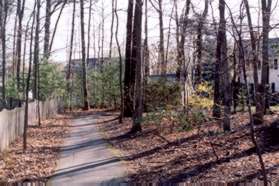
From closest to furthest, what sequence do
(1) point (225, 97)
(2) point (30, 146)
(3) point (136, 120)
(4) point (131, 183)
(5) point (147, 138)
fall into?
(4) point (131, 183), (1) point (225, 97), (2) point (30, 146), (5) point (147, 138), (3) point (136, 120)

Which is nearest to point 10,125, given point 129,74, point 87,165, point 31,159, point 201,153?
point 31,159

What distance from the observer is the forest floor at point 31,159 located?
38.3ft

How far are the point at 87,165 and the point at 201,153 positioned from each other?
3.03 meters

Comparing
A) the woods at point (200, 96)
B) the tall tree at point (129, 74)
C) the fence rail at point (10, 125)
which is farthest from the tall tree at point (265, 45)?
the tall tree at point (129, 74)

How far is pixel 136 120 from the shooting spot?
66.1ft

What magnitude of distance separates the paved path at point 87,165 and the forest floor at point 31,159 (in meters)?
0.31

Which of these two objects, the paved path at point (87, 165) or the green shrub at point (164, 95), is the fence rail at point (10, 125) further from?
the green shrub at point (164, 95)

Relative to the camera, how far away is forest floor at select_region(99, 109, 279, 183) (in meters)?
11.0

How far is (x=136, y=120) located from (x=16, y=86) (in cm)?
1656

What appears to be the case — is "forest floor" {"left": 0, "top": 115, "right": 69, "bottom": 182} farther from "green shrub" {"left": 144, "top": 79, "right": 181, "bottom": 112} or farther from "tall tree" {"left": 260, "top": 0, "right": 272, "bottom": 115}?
"tall tree" {"left": 260, "top": 0, "right": 272, "bottom": 115}

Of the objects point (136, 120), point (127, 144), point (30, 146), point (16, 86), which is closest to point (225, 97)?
point (127, 144)

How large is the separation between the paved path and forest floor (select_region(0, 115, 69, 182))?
0.31 meters

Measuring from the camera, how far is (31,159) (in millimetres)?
14156

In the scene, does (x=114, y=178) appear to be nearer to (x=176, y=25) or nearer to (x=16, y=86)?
(x=176, y=25)
